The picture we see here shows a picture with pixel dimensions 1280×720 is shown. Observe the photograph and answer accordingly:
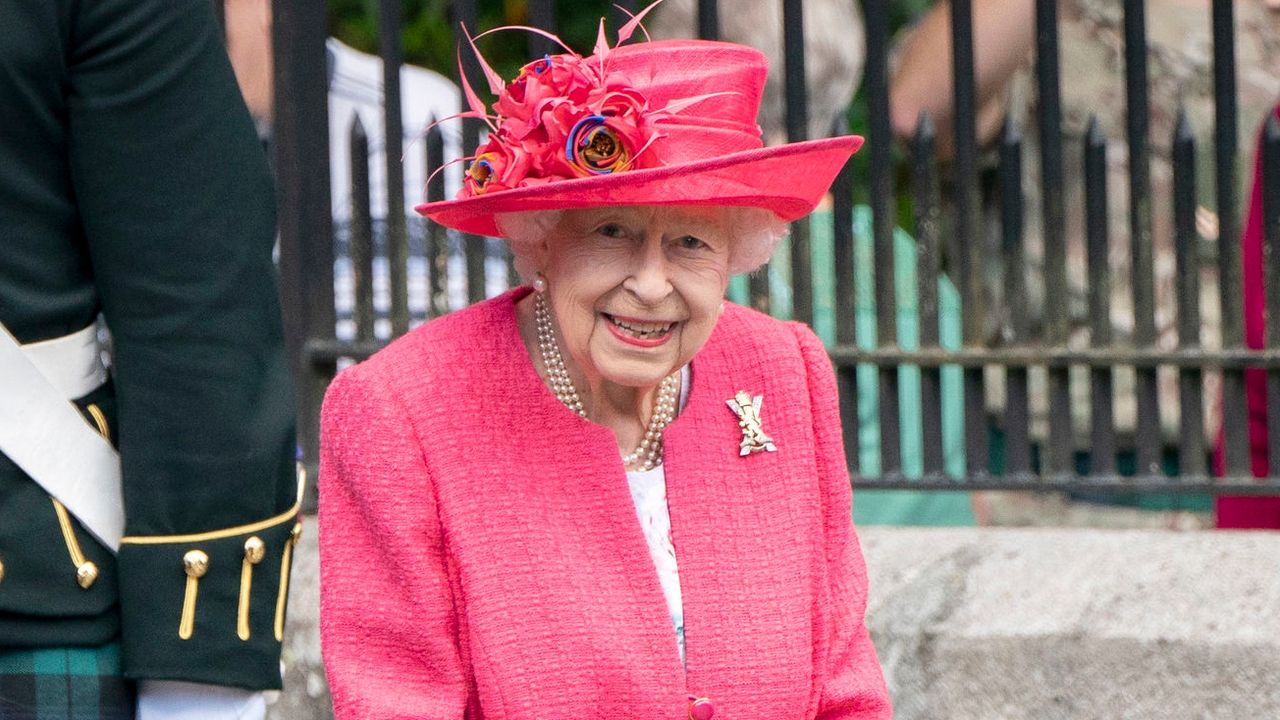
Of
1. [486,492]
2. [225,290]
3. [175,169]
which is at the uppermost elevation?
[175,169]

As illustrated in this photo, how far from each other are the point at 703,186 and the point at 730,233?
0.84 feet

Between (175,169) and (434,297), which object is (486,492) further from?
(434,297)

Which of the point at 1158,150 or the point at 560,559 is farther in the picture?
the point at 1158,150

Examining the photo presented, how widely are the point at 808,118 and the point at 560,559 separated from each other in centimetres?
159

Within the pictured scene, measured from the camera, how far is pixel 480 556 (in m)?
2.68

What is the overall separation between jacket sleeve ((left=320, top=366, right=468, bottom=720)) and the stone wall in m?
1.03

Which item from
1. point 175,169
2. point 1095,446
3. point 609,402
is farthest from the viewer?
point 1095,446

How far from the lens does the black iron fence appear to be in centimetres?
387

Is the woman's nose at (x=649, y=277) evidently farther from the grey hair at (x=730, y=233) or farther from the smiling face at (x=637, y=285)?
the grey hair at (x=730, y=233)

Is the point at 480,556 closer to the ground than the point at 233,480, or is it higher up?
closer to the ground

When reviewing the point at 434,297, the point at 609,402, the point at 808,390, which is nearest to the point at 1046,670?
the point at 808,390

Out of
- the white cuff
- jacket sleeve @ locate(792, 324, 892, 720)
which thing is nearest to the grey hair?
jacket sleeve @ locate(792, 324, 892, 720)

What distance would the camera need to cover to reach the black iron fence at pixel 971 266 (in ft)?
12.7

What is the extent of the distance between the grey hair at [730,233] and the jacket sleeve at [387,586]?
0.29 m
